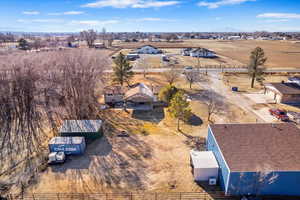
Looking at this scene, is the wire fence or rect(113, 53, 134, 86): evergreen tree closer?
the wire fence

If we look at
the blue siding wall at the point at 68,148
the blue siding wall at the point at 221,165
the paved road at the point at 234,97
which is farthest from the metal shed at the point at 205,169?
Result: the paved road at the point at 234,97

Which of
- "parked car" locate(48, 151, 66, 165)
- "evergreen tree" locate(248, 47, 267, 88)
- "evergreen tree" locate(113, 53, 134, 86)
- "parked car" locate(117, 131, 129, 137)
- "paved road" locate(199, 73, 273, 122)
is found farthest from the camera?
"evergreen tree" locate(248, 47, 267, 88)

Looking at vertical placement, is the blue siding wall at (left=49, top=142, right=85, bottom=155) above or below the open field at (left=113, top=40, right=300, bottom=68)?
below

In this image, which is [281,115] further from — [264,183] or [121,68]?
[121,68]

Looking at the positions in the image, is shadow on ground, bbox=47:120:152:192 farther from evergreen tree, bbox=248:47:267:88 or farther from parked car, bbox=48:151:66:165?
evergreen tree, bbox=248:47:267:88

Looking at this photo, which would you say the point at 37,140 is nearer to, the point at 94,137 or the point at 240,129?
the point at 94,137

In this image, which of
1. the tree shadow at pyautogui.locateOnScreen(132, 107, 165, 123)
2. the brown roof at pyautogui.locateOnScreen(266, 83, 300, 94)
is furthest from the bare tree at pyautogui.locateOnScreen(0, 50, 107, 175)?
the brown roof at pyautogui.locateOnScreen(266, 83, 300, 94)
